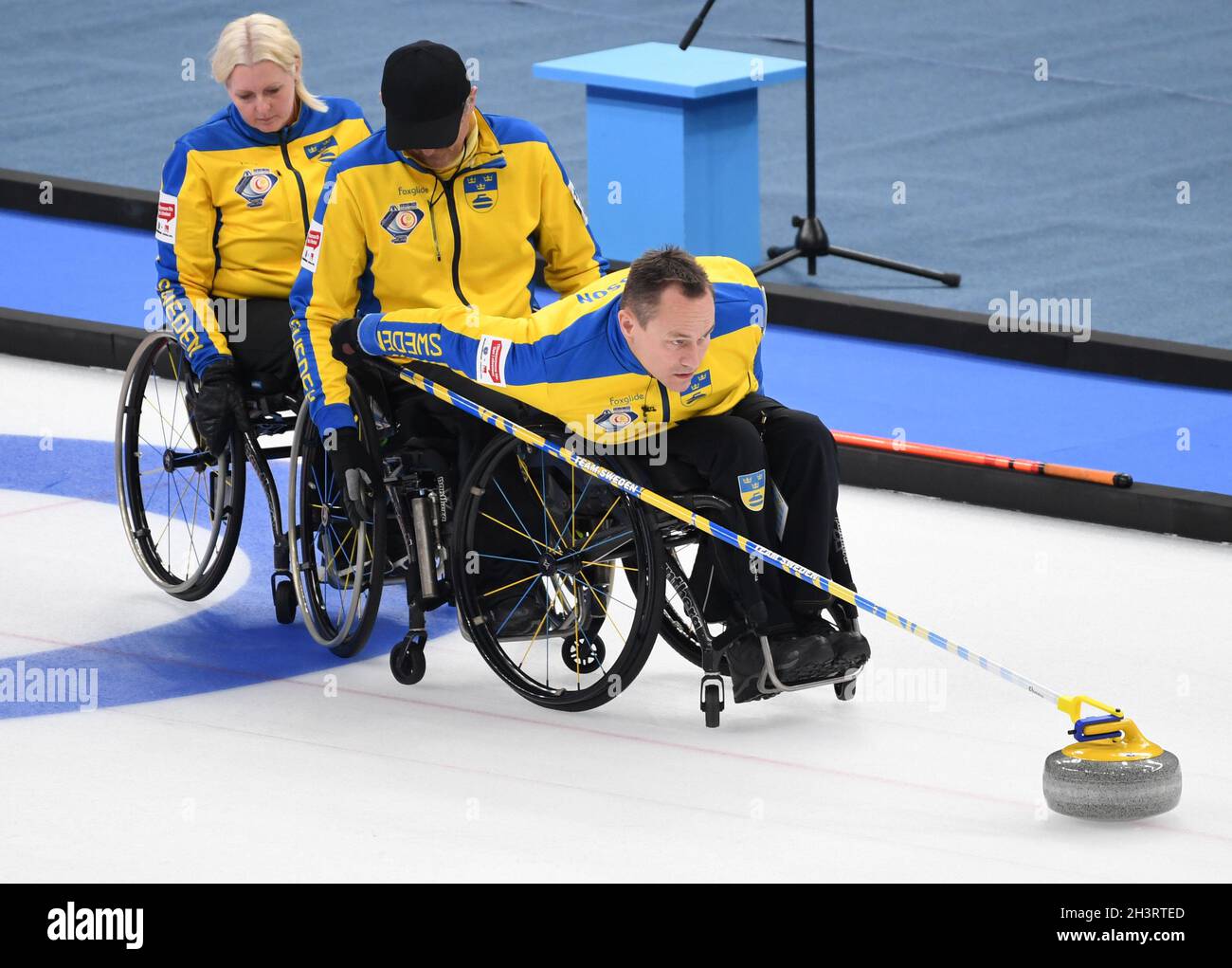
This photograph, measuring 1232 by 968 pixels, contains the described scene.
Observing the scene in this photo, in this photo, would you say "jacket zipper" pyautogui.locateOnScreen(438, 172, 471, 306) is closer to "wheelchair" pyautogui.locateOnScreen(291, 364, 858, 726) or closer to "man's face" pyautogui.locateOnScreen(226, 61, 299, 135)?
"wheelchair" pyautogui.locateOnScreen(291, 364, 858, 726)

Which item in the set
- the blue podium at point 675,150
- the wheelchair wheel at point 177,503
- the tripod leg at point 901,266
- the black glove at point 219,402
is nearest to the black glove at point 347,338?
the black glove at point 219,402

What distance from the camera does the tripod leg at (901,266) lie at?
7.78 meters

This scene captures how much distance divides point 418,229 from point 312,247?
0.24 meters

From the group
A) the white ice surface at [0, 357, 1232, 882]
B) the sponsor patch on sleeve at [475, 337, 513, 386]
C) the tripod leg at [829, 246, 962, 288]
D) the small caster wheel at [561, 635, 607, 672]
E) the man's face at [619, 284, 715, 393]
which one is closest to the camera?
the white ice surface at [0, 357, 1232, 882]

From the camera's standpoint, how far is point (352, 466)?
4523 mm

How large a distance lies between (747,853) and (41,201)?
20.1 ft

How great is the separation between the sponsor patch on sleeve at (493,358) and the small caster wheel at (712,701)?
729 millimetres

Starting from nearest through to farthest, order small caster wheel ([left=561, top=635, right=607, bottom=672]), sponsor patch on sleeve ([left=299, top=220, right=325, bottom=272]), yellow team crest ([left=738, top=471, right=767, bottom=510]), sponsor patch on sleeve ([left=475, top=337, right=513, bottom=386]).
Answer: yellow team crest ([left=738, top=471, right=767, bottom=510]) < sponsor patch on sleeve ([left=475, top=337, right=513, bottom=386]) < sponsor patch on sleeve ([left=299, top=220, right=325, bottom=272]) < small caster wheel ([left=561, top=635, right=607, bottom=672])

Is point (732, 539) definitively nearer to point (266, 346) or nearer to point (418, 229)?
point (418, 229)

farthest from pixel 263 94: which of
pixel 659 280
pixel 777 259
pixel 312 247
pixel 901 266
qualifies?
pixel 901 266

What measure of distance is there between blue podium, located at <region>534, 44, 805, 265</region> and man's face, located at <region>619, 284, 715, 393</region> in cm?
369

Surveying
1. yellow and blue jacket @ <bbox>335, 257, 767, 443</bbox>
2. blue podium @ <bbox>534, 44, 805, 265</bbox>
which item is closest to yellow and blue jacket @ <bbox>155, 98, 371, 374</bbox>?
yellow and blue jacket @ <bbox>335, 257, 767, 443</bbox>

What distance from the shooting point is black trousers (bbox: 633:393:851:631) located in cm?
425

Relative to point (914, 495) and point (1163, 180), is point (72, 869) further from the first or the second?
point (1163, 180)
